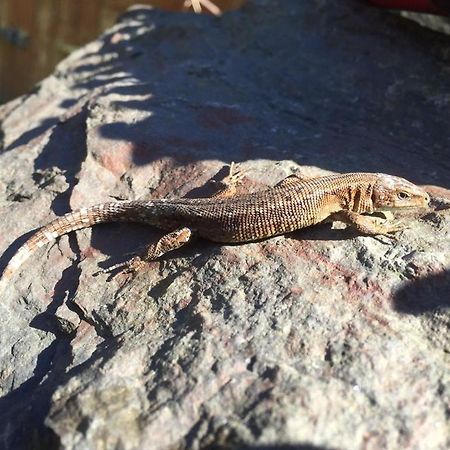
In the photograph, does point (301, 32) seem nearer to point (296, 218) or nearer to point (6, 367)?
point (296, 218)

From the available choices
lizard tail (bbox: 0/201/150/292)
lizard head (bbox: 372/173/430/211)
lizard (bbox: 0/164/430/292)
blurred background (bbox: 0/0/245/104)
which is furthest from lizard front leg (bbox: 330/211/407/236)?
blurred background (bbox: 0/0/245/104)

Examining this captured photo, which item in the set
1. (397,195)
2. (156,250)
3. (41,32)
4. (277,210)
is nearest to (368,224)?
(397,195)

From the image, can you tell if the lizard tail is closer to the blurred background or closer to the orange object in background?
the orange object in background

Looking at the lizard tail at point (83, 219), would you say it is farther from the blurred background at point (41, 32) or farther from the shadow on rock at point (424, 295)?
the blurred background at point (41, 32)

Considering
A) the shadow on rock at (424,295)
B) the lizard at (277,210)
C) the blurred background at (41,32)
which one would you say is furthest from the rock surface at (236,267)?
the blurred background at (41,32)

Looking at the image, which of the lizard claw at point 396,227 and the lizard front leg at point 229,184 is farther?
the lizard front leg at point 229,184

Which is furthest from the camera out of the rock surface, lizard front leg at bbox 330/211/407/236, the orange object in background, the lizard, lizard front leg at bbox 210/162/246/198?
the orange object in background
